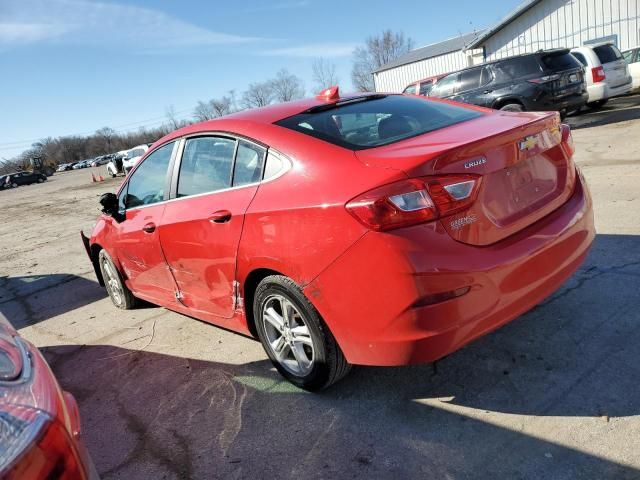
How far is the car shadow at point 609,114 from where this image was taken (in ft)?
43.8

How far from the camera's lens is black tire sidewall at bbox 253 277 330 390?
269 centimetres

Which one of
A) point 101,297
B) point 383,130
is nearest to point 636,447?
point 383,130

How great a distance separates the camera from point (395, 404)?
2779mm

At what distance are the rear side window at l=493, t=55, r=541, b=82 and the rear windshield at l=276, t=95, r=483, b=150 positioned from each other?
A: 9870 mm

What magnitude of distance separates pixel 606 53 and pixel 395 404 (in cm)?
1525

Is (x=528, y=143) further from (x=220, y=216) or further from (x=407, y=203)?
(x=220, y=216)

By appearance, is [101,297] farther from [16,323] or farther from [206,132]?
[206,132]

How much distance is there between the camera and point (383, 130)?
3031 mm

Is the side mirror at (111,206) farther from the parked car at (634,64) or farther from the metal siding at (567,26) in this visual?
the metal siding at (567,26)

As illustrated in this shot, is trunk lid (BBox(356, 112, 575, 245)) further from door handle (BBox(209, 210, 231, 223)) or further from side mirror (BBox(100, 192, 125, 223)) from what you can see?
side mirror (BBox(100, 192, 125, 223))

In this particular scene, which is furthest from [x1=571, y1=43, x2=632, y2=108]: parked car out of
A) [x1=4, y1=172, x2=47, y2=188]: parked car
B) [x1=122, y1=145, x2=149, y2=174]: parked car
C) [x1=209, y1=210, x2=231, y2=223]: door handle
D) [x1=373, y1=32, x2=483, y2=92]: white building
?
[x1=4, y1=172, x2=47, y2=188]: parked car

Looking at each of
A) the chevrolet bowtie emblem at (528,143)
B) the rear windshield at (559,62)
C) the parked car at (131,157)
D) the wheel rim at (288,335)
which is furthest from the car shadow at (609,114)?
the parked car at (131,157)

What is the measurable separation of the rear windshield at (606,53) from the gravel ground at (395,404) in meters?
12.2

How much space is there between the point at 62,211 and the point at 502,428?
1743cm
